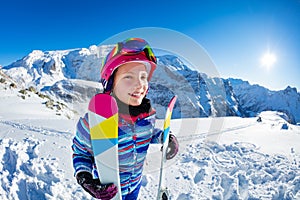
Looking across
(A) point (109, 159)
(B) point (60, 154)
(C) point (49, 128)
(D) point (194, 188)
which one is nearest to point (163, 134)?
(A) point (109, 159)

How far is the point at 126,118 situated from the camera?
214 centimetres

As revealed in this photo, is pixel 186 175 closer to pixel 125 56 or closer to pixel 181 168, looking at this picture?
pixel 181 168

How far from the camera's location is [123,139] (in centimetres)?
210

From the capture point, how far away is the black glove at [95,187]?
1.71 metres

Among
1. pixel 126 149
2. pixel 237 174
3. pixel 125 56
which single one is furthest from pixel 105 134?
pixel 237 174

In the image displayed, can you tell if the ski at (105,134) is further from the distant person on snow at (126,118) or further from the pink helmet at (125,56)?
the pink helmet at (125,56)

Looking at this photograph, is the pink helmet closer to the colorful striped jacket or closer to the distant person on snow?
the distant person on snow

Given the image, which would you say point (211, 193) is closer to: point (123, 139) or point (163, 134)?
point (163, 134)

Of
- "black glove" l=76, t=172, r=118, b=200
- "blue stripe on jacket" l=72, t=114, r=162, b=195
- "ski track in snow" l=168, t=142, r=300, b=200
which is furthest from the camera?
"ski track in snow" l=168, t=142, r=300, b=200

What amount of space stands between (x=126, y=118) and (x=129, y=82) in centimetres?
34

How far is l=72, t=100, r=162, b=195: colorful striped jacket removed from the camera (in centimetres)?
193

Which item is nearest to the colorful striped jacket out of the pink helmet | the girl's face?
the girl's face

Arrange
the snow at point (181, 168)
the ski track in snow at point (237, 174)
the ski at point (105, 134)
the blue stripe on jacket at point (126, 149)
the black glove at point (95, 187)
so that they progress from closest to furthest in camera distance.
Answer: the black glove at point (95, 187)
the ski at point (105, 134)
the blue stripe on jacket at point (126, 149)
the snow at point (181, 168)
the ski track in snow at point (237, 174)

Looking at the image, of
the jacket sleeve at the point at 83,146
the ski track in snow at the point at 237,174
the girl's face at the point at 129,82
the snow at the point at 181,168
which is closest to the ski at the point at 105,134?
the jacket sleeve at the point at 83,146
